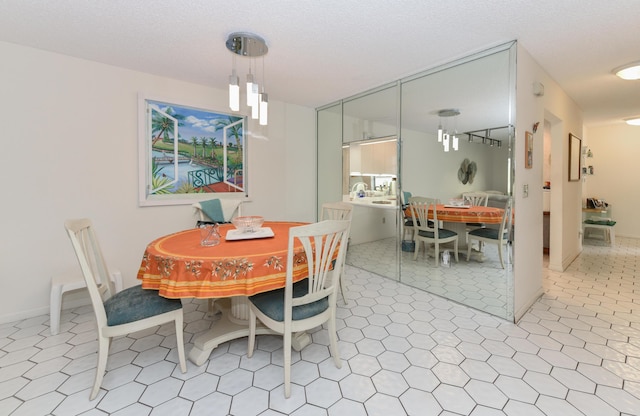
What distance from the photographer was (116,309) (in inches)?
65.6

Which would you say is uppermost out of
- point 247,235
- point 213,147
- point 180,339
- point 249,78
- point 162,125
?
point 249,78

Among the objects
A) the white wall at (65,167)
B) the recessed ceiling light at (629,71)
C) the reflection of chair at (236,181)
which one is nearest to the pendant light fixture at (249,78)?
the white wall at (65,167)

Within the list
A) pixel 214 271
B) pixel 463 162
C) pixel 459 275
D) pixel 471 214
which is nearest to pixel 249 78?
pixel 214 271

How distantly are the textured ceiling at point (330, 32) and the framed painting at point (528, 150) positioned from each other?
0.72m

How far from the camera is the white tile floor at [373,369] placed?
1533mm

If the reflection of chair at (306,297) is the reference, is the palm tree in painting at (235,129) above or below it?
above

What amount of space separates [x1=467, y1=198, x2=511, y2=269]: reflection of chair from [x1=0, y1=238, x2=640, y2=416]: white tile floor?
2.16 ft

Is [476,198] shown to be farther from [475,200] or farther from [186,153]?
[186,153]

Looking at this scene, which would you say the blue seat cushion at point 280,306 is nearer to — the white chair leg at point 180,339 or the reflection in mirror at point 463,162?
the white chair leg at point 180,339

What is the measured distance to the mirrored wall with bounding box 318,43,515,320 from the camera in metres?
2.50

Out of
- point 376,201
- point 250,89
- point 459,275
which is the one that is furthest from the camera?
point 376,201

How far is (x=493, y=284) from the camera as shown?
2.62 metres

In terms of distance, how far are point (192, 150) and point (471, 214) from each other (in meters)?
3.04

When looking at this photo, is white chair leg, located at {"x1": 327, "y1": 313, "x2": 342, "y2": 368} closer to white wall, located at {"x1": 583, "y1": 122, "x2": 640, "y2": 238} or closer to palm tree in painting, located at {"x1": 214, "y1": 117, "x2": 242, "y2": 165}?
palm tree in painting, located at {"x1": 214, "y1": 117, "x2": 242, "y2": 165}
